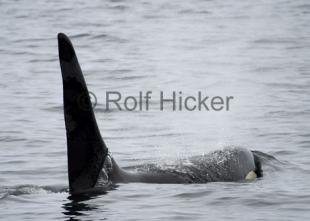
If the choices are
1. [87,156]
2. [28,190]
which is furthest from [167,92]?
[87,156]

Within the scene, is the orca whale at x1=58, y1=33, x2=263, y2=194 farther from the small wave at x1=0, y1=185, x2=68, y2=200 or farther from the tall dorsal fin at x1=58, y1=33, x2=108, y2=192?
the small wave at x1=0, y1=185, x2=68, y2=200

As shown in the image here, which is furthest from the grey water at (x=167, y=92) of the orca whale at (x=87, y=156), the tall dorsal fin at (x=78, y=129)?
the tall dorsal fin at (x=78, y=129)

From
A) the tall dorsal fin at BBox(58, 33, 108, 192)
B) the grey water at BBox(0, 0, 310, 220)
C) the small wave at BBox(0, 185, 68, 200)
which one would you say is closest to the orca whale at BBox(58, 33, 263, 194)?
the tall dorsal fin at BBox(58, 33, 108, 192)

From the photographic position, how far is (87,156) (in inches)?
401

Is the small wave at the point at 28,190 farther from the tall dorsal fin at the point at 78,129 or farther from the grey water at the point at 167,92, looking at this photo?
the tall dorsal fin at the point at 78,129

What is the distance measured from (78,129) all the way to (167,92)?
12223 millimetres

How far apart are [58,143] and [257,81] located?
31.0 ft

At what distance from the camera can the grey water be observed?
1060 centimetres

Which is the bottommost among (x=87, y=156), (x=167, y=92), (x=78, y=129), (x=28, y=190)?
(x=28, y=190)

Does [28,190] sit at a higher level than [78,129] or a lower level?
lower

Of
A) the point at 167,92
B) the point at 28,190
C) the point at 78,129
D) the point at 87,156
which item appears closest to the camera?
the point at 78,129

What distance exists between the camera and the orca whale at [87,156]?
32.3 feet

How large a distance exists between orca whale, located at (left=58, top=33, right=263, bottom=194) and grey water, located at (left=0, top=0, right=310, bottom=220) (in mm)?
203

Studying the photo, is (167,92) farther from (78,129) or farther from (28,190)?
(78,129)
